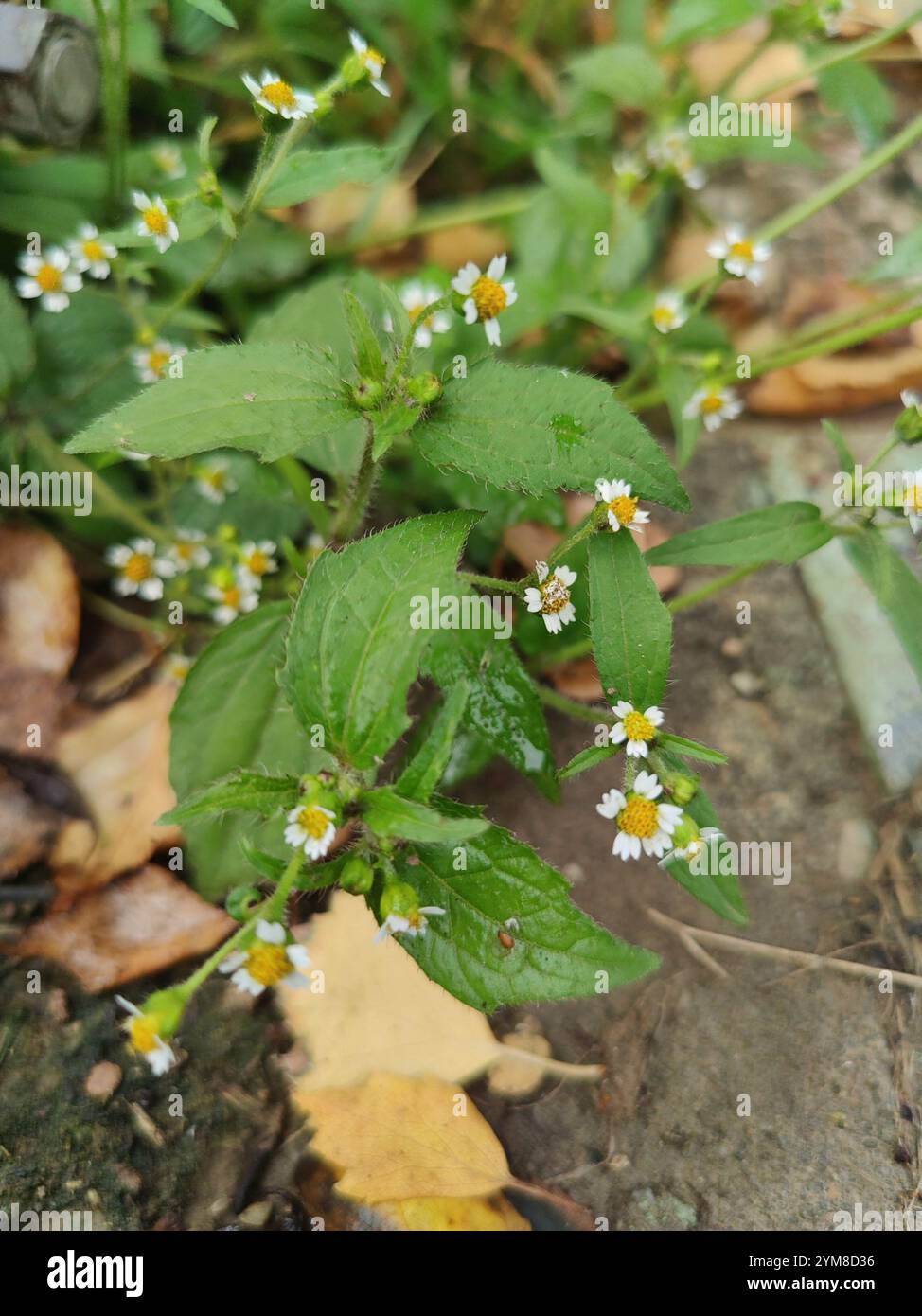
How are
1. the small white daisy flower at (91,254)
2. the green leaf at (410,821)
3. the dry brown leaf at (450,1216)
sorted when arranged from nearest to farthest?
the green leaf at (410,821), the dry brown leaf at (450,1216), the small white daisy flower at (91,254)

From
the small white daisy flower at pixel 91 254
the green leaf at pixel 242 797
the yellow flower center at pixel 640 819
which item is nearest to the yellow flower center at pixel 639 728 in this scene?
the yellow flower center at pixel 640 819

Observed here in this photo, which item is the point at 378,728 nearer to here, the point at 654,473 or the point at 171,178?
the point at 654,473

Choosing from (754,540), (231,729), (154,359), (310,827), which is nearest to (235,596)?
(231,729)

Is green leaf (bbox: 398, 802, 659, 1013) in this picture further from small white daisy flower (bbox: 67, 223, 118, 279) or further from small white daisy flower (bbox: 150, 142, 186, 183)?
small white daisy flower (bbox: 150, 142, 186, 183)

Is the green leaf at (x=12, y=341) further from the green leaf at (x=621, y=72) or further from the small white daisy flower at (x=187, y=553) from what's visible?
Answer: the green leaf at (x=621, y=72)

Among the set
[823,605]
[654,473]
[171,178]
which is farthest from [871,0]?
[654,473]

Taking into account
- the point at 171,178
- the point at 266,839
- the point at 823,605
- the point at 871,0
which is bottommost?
the point at 266,839

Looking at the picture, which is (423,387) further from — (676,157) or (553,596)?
(676,157)
